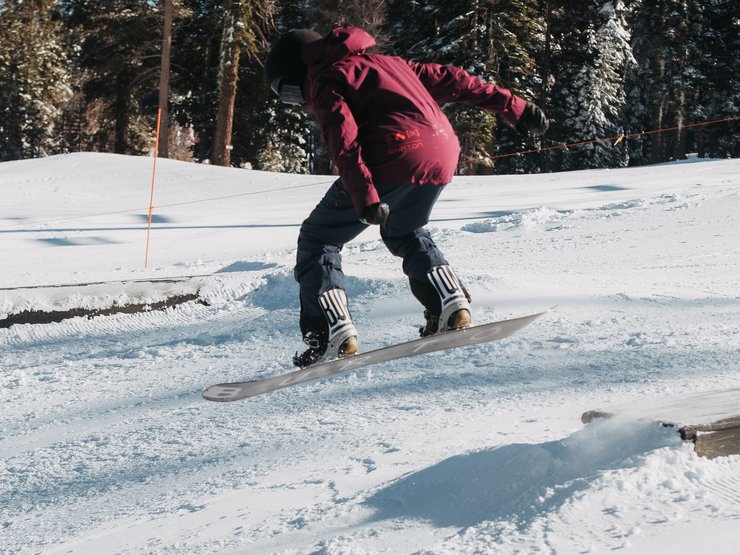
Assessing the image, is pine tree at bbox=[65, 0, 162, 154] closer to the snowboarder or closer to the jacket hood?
the snowboarder

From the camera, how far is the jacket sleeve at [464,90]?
389 centimetres

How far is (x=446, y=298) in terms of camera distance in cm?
395

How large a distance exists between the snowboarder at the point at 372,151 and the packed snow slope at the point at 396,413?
1.46 ft

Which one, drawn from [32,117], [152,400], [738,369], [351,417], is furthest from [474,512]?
[32,117]

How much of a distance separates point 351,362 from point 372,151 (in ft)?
3.49

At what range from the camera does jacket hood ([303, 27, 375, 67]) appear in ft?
11.3

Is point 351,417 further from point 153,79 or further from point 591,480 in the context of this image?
point 153,79

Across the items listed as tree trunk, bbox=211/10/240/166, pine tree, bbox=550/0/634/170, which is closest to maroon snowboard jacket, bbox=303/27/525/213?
tree trunk, bbox=211/10/240/166

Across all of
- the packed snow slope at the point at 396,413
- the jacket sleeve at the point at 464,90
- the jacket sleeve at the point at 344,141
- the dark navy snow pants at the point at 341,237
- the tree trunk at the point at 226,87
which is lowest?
the packed snow slope at the point at 396,413

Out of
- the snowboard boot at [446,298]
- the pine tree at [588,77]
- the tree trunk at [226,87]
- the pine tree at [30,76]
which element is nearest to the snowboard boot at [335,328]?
the snowboard boot at [446,298]

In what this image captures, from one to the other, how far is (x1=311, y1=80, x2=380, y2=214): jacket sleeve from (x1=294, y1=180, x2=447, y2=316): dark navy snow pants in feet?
1.20

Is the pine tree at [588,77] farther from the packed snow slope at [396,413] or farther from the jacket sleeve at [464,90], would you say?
the jacket sleeve at [464,90]

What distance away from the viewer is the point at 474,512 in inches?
99.4

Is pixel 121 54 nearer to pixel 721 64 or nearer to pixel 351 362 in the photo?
pixel 721 64
